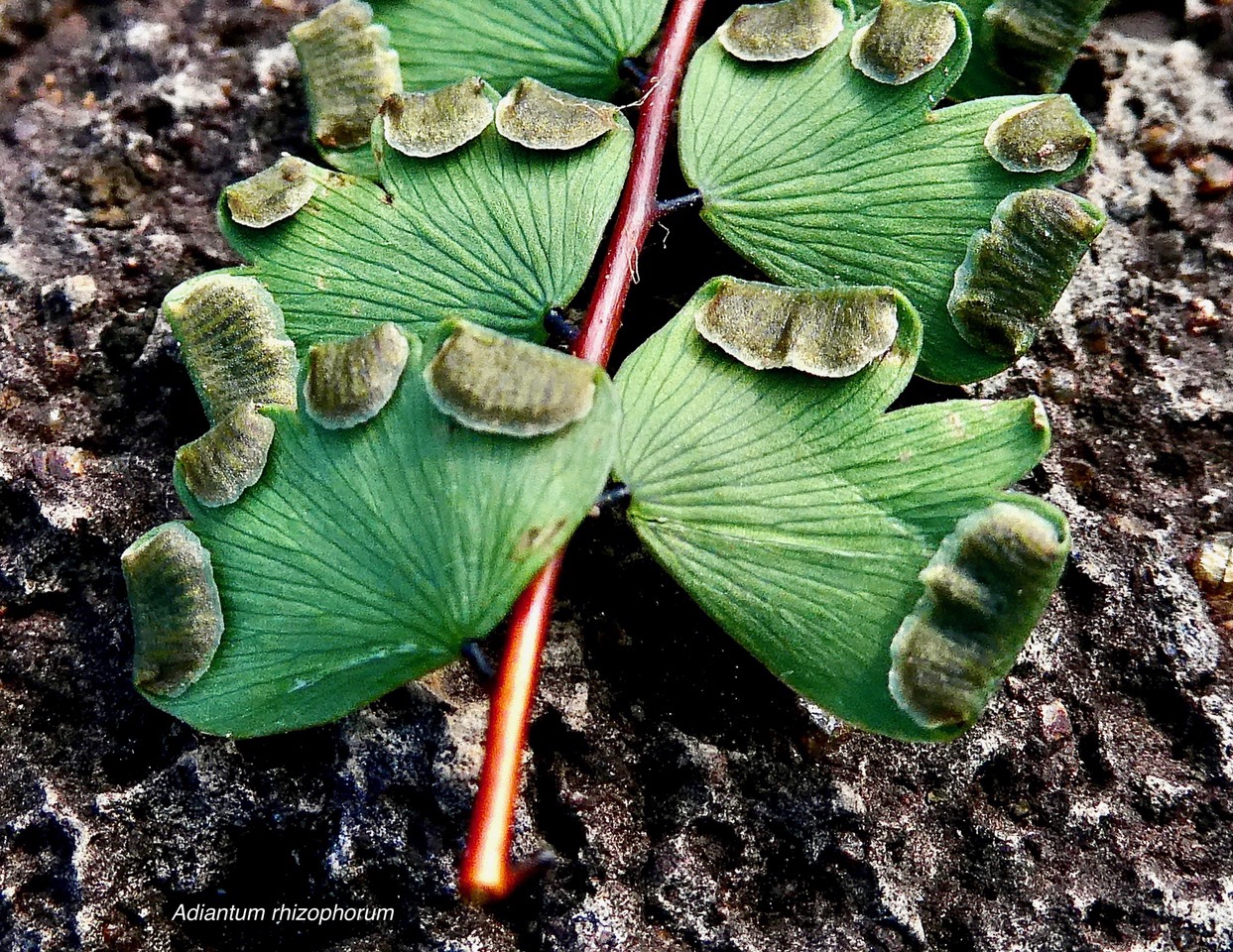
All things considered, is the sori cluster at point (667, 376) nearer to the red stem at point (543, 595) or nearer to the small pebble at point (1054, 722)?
the red stem at point (543, 595)

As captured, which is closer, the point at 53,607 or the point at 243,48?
the point at 53,607

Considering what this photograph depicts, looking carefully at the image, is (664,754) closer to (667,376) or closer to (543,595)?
(543,595)

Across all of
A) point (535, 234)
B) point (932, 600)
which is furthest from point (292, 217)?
point (932, 600)

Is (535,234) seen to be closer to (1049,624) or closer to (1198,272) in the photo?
(1049,624)

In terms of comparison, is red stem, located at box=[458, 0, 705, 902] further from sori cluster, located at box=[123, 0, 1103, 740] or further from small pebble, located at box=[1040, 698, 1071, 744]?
small pebble, located at box=[1040, 698, 1071, 744]

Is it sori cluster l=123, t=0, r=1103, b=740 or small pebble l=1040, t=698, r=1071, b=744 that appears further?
small pebble l=1040, t=698, r=1071, b=744

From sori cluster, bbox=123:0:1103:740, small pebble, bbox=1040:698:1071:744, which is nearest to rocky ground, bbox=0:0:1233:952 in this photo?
small pebble, bbox=1040:698:1071:744

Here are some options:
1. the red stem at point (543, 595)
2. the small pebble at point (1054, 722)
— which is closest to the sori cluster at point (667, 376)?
the red stem at point (543, 595)
